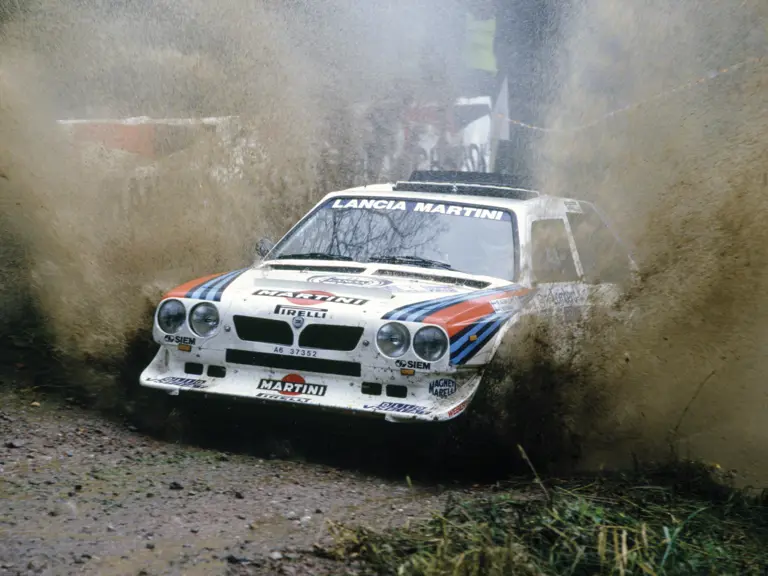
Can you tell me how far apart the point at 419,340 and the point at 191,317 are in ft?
4.25

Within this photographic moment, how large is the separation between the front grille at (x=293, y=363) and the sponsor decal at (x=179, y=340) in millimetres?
221

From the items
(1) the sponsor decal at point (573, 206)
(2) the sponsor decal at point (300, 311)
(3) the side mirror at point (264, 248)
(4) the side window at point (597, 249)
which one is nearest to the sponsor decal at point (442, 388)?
(2) the sponsor decal at point (300, 311)

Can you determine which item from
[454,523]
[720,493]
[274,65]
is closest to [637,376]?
[720,493]

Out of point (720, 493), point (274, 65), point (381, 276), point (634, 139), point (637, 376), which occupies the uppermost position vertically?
point (274, 65)

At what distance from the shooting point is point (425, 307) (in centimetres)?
505

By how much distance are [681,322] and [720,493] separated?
3.75 feet

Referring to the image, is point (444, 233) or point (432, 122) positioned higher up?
point (432, 122)

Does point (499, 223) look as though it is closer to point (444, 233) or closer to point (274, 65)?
point (444, 233)

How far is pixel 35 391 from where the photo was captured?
6.09m

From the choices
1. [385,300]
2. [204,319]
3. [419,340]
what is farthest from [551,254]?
[204,319]

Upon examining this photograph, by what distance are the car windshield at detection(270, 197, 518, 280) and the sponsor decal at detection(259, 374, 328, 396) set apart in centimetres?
107

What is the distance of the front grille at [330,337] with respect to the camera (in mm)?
5042

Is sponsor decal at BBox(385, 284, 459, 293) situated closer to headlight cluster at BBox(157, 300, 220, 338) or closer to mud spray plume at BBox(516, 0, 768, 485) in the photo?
mud spray plume at BBox(516, 0, 768, 485)

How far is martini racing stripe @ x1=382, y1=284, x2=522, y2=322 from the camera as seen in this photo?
4.96 m
